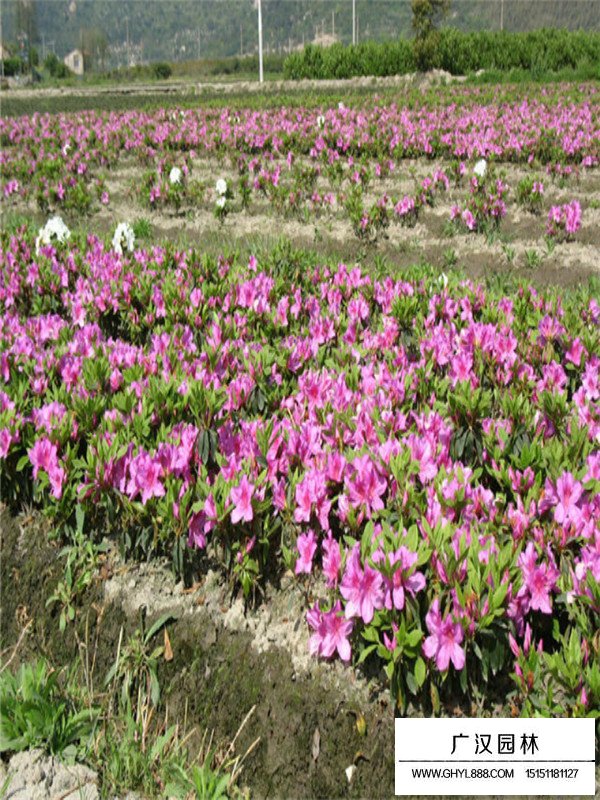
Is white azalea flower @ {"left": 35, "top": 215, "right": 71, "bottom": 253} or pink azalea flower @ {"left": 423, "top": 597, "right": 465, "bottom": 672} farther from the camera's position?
white azalea flower @ {"left": 35, "top": 215, "right": 71, "bottom": 253}

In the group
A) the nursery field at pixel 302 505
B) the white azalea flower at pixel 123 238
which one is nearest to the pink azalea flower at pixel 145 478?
the nursery field at pixel 302 505

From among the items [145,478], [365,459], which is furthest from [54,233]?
[365,459]

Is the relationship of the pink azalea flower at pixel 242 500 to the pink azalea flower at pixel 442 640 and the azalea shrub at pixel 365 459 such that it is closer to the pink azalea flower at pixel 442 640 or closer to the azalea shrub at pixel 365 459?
the azalea shrub at pixel 365 459

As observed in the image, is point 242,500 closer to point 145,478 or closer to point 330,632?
point 145,478

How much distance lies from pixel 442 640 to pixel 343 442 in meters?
1.18

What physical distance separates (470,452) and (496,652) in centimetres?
121

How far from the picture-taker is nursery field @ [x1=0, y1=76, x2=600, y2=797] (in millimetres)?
2324

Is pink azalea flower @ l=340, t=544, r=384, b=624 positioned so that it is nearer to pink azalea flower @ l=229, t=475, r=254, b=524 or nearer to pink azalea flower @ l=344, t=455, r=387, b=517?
pink azalea flower @ l=344, t=455, r=387, b=517

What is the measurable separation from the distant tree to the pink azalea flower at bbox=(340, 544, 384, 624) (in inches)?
2015

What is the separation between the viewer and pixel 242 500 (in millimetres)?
2760

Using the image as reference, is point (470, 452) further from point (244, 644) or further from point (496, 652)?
point (244, 644)

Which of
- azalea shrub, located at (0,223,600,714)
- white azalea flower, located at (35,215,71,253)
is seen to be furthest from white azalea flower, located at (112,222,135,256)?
azalea shrub, located at (0,223,600,714)

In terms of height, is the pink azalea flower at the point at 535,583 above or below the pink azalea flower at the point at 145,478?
below

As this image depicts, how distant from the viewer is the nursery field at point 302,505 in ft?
7.63
